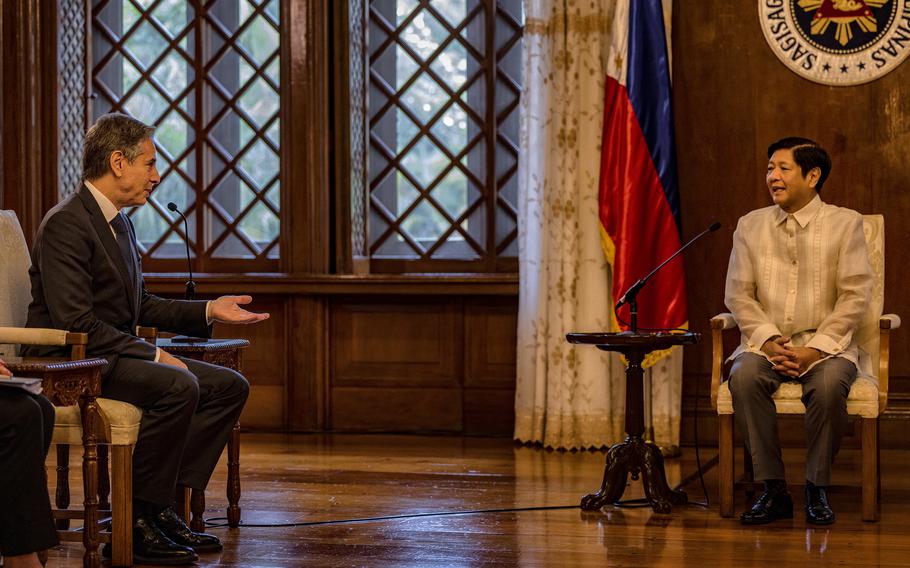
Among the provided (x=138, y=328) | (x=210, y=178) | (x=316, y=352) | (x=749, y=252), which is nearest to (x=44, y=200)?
(x=210, y=178)

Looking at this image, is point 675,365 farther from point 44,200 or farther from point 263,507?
point 44,200

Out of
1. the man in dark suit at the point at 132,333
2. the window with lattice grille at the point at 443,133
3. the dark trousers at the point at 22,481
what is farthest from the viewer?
the window with lattice grille at the point at 443,133

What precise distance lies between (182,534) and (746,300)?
179 centimetres

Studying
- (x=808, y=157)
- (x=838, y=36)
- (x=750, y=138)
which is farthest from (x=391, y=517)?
(x=838, y=36)

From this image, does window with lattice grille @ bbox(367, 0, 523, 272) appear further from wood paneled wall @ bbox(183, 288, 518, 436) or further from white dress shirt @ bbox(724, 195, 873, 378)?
white dress shirt @ bbox(724, 195, 873, 378)

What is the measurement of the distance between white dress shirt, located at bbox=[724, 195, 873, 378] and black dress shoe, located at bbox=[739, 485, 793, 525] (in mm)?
418

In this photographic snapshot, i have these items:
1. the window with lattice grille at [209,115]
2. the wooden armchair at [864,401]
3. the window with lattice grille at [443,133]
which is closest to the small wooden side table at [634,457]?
the wooden armchair at [864,401]

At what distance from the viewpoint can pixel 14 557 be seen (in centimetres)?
231

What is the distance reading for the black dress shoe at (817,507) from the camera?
10.3 ft

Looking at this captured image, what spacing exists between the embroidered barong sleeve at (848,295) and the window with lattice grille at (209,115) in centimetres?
265

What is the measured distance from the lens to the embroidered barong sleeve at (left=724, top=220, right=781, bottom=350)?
3.40 metres

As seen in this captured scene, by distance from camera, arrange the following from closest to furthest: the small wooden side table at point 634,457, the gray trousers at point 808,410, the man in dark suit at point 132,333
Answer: the man in dark suit at point 132,333
the gray trousers at point 808,410
the small wooden side table at point 634,457

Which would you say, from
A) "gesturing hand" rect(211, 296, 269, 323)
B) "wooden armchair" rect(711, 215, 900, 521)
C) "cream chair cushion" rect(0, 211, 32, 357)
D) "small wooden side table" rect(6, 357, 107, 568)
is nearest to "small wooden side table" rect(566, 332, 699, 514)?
"wooden armchair" rect(711, 215, 900, 521)

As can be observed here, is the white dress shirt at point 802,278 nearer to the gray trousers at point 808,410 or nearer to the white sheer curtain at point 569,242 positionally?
the gray trousers at point 808,410
